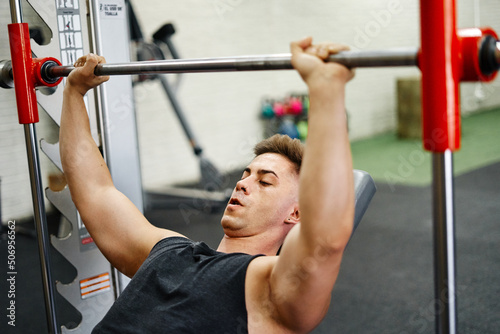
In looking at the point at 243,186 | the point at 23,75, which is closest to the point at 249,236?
the point at 243,186

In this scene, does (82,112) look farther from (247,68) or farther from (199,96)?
(199,96)

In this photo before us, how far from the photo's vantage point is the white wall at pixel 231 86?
17.8ft

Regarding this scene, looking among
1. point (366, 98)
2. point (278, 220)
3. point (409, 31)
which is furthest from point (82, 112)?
point (409, 31)

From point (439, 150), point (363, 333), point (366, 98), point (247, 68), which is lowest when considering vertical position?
point (363, 333)

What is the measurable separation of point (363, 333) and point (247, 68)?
6.34ft

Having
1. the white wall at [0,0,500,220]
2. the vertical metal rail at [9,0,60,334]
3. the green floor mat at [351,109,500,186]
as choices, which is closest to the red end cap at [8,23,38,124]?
the vertical metal rail at [9,0,60,334]

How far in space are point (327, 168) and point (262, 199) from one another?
568 millimetres

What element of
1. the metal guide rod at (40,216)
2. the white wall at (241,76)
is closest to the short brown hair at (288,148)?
the metal guide rod at (40,216)

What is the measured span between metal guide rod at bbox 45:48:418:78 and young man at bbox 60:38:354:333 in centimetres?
3

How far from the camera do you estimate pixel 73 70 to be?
131cm

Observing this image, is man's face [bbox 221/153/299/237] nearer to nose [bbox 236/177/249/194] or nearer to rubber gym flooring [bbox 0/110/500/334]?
nose [bbox 236/177/249/194]

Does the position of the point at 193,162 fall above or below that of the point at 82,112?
below

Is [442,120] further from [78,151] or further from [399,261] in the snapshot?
[399,261]

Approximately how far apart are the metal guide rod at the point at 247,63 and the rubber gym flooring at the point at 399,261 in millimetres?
722
